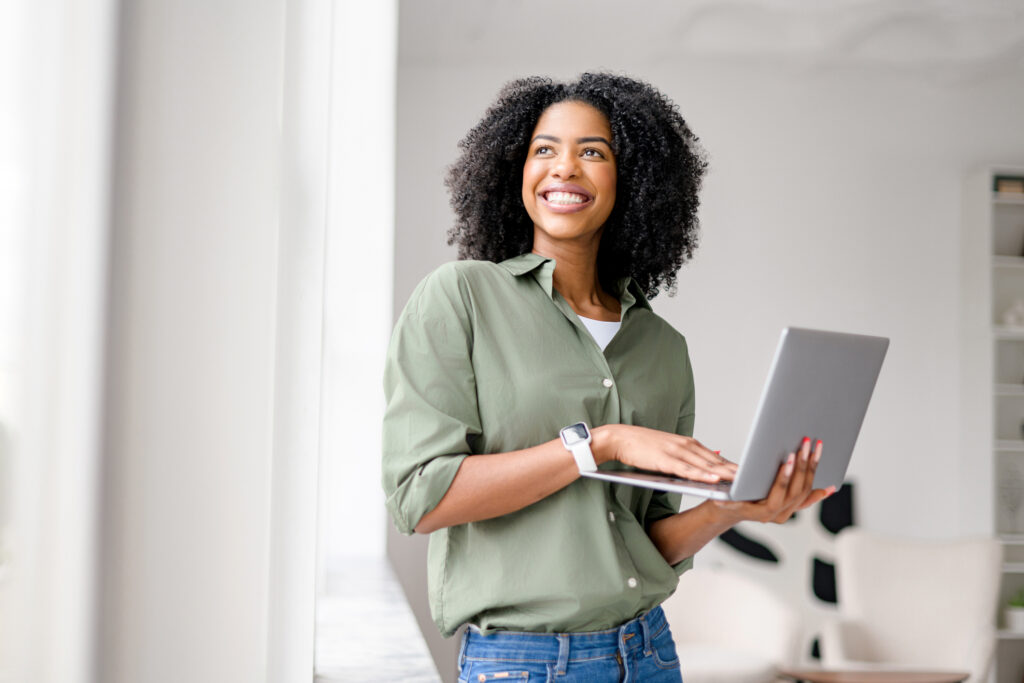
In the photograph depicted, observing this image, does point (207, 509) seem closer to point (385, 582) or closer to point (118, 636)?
point (118, 636)

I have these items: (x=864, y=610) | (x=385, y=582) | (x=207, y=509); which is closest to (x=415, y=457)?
(x=207, y=509)

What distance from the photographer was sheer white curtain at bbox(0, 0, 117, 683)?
458 mm

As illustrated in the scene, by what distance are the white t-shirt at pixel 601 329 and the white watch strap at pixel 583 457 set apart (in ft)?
0.85

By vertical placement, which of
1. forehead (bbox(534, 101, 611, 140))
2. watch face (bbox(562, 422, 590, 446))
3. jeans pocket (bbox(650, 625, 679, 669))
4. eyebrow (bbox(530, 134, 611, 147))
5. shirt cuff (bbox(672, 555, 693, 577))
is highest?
forehead (bbox(534, 101, 611, 140))

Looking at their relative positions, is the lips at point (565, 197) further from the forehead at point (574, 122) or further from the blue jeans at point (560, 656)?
the blue jeans at point (560, 656)

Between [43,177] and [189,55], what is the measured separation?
0.14 metres

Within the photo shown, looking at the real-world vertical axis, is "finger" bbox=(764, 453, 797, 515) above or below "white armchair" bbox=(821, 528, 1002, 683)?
above

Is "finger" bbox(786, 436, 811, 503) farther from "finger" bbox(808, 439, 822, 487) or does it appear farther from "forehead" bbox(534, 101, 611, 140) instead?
"forehead" bbox(534, 101, 611, 140)

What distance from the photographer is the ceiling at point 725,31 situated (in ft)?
14.4

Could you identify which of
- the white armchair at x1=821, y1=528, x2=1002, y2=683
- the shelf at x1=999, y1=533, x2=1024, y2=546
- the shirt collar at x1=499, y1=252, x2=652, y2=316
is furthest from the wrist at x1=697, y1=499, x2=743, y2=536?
the shelf at x1=999, y1=533, x2=1024, y2=546

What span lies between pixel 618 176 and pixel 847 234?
161 inches

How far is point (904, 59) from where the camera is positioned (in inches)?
195

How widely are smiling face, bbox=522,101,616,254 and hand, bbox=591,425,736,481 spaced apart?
36 cm

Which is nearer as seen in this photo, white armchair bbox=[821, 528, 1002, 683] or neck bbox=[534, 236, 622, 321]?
neck bbox=[534, 236, 622, 321]
